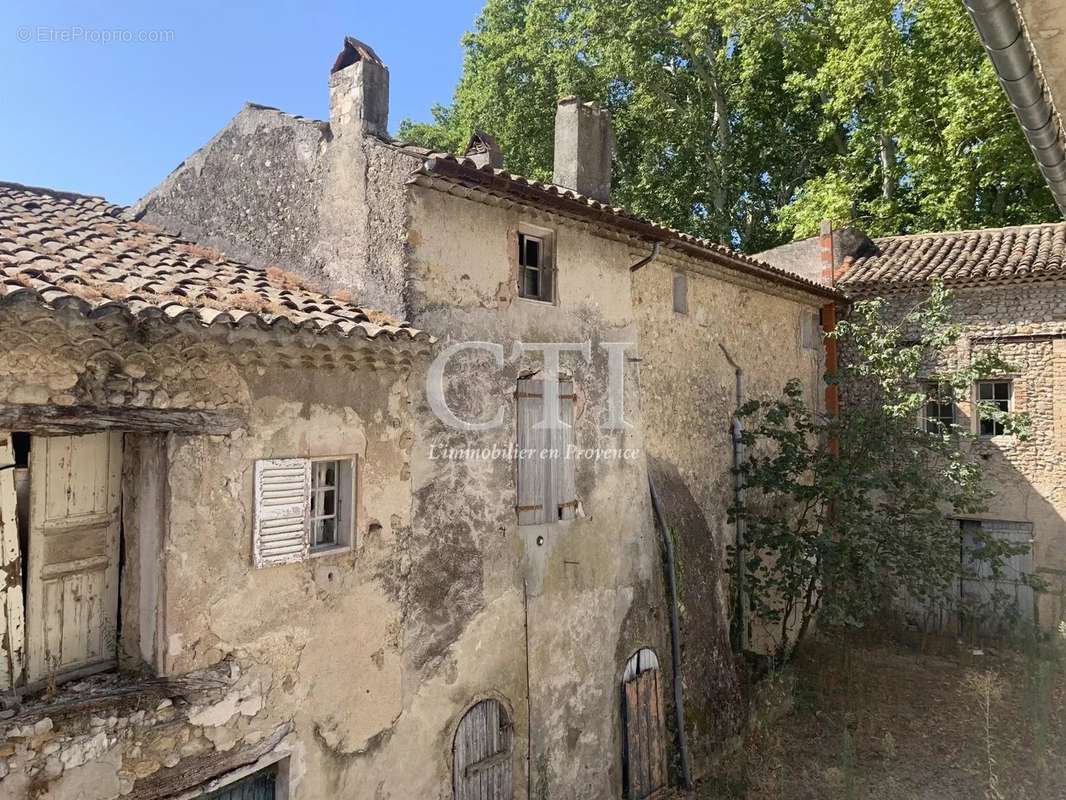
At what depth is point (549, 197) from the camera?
7320 mm

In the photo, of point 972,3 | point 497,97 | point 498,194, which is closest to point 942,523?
point 498,194

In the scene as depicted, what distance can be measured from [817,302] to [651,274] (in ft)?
19.9

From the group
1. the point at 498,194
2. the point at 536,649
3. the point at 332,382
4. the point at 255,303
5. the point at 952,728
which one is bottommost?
the point at 952,728

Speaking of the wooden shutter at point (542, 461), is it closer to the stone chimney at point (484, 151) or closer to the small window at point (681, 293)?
the stone chimney at point (484, 151)

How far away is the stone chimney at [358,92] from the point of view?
687 centimetres

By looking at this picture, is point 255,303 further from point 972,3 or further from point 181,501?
point 972,3

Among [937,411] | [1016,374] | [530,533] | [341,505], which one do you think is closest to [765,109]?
[937,411]

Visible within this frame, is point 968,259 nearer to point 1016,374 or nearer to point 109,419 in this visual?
point 1016,374

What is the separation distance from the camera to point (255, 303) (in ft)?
18.1

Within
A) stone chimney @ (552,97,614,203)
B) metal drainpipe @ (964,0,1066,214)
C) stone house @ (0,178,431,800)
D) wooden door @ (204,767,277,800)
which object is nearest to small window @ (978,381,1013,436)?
stone chimney @ (552,97,614,203)

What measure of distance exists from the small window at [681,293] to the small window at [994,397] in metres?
7.50

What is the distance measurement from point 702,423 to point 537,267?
13.5 feet

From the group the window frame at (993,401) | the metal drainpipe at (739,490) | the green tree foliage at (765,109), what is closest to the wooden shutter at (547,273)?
the metal drainpipe at (739,490)

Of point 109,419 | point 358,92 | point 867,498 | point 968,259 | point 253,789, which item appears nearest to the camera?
point 109,419
